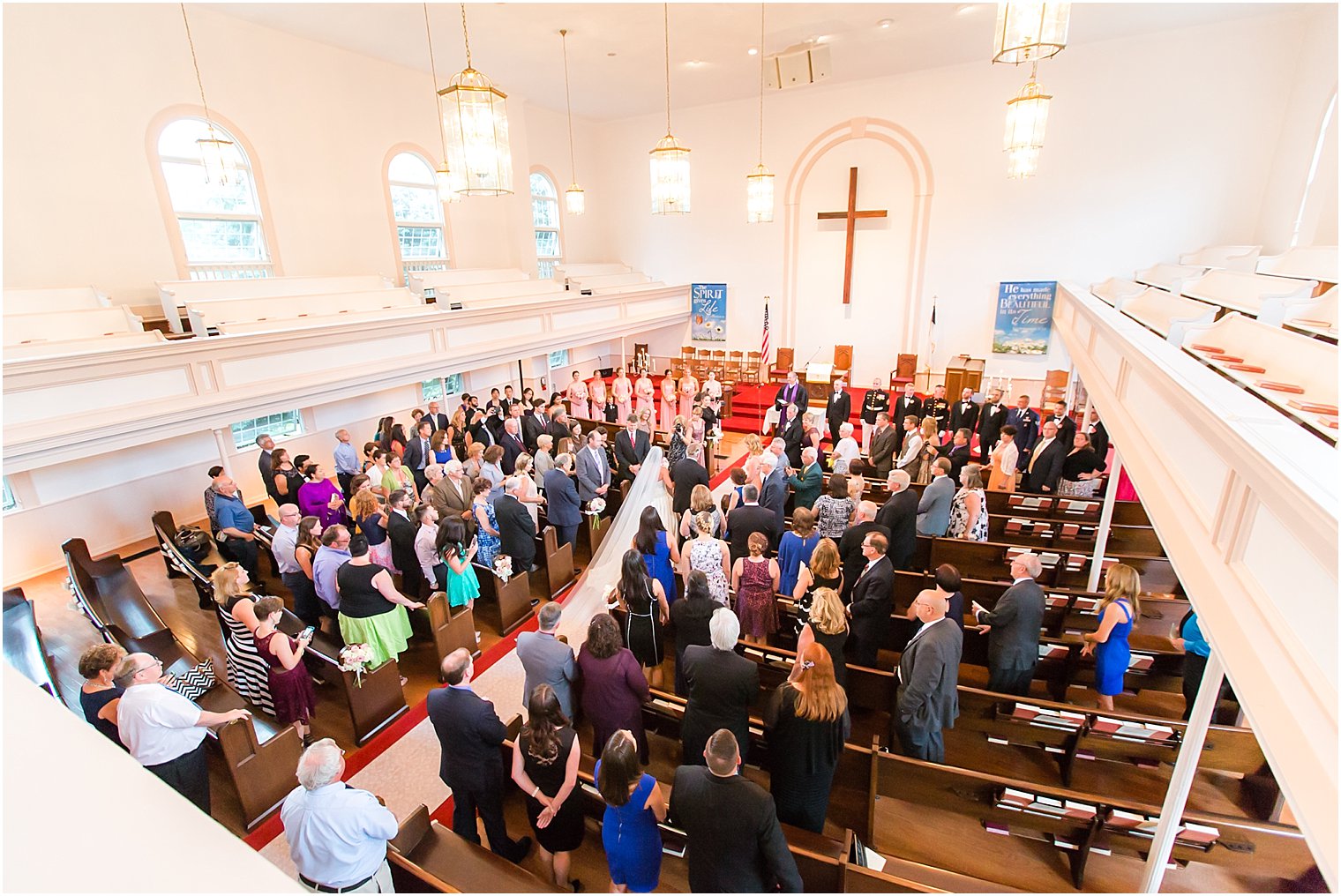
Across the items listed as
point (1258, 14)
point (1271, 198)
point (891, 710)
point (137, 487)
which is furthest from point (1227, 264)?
point (137, 487)

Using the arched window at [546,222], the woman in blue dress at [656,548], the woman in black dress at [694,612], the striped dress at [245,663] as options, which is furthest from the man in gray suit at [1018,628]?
the arched window at [546,222]

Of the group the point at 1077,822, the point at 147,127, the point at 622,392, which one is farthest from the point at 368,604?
the point at 147,127

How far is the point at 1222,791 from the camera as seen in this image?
11.8 ft

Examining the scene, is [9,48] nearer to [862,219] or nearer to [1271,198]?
[862,219]

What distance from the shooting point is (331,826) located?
7.88 feet

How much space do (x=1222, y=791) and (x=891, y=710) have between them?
1972 millimetres

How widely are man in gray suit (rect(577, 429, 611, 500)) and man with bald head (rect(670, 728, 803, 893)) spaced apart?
4557mm

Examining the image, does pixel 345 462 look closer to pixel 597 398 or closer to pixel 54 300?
pixel 54 300

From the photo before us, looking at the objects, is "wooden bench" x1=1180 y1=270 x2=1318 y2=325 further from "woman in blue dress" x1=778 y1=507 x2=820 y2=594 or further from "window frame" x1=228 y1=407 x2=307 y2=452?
"window frame" x1=228 y1=407 x2=307 y2=452

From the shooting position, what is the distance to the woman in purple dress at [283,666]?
12.2 ft

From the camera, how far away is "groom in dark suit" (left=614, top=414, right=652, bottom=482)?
7.22 metres

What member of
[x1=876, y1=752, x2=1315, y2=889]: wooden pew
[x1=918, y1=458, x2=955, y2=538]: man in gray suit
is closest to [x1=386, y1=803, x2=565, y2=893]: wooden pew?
[x1=876, y1=752, x2=1315, y2=889]: wooden pew

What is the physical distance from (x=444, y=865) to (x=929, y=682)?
274 cm

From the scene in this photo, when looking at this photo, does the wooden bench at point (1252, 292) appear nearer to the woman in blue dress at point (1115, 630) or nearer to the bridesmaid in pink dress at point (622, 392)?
the woman in blue dress at point (1115, 630)
